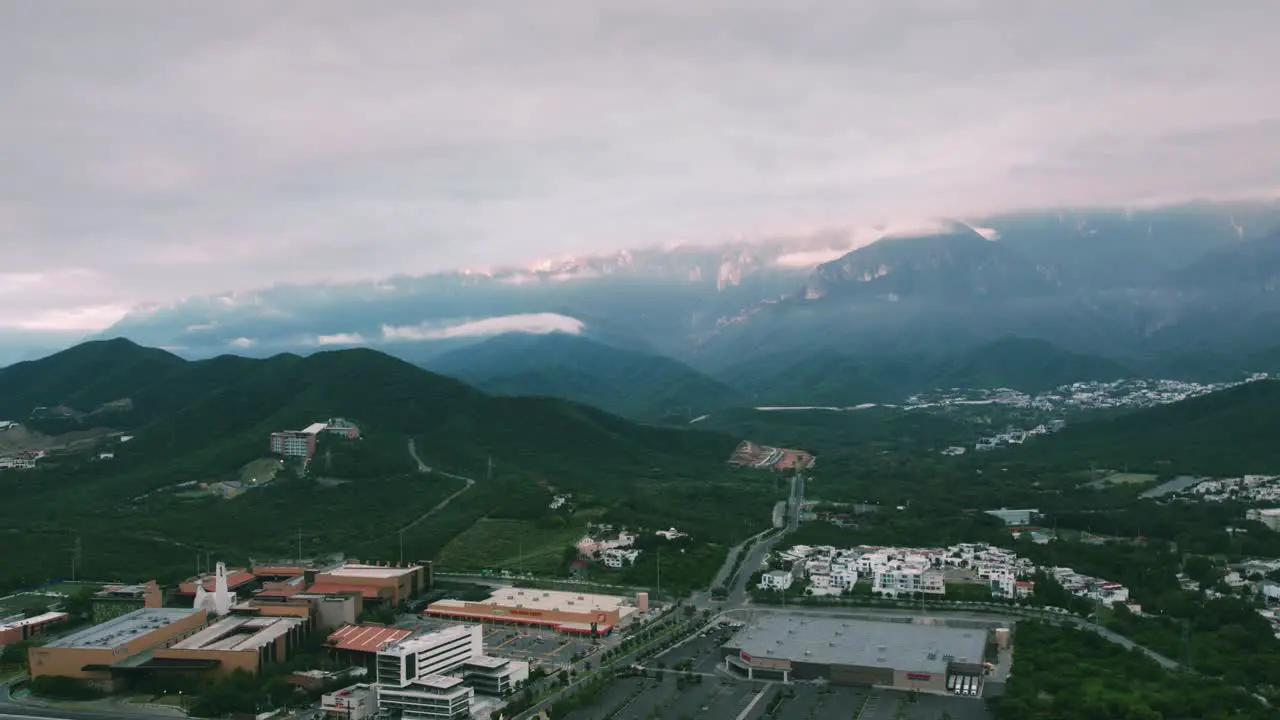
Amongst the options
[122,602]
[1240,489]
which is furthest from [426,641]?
[1240,489]

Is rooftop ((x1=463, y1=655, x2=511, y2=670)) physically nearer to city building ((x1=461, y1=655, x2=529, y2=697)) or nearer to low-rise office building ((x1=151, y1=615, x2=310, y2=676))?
city building ((x1=461, y1=655, x2=529, y2=697))

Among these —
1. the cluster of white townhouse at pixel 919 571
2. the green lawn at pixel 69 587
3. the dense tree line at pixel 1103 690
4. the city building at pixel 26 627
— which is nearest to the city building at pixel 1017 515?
the cluster of white townhouse at pixel 919 571

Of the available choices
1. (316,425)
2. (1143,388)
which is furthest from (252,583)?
(1143,388)

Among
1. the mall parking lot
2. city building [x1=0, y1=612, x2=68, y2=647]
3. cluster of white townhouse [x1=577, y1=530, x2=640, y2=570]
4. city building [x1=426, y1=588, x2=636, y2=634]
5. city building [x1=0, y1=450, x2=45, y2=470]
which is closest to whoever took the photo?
the mall parking lot

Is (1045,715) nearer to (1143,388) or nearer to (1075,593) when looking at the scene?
(1075,593)

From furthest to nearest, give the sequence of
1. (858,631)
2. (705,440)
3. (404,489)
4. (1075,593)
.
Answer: (705,440)
(404,489)
(1075,593)
(858,631)

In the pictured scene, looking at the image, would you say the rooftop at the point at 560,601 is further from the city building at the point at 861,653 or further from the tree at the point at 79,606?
the tree at the point at 79,606

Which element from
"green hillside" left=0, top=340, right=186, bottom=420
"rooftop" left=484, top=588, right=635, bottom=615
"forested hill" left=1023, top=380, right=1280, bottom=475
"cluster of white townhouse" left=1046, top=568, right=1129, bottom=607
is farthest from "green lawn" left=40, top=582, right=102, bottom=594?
"forested hill" left=1023, top=380, right=1280, bottom=475
